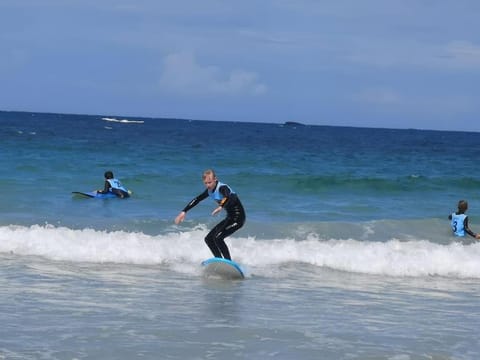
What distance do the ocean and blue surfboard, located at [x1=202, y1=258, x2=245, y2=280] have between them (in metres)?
0.21

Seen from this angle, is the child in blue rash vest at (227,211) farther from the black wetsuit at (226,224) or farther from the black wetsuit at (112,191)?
the black wetsuit at (112,191)

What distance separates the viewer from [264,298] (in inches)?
440

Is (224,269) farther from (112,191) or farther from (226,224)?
(112,191)

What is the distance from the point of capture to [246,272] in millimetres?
13117

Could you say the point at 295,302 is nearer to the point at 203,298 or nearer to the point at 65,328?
the point at 203,298

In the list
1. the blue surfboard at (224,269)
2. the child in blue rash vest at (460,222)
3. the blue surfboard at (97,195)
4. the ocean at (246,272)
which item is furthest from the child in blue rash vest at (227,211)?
the blue surfboard at (97,195)

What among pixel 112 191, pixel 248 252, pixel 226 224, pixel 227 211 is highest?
pixel 112 191

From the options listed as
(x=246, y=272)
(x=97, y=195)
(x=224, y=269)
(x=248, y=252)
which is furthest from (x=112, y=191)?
(x=224, y=269)

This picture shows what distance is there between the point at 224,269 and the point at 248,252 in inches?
104

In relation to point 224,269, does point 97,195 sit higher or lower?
higher

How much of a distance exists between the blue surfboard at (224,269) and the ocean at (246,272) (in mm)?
205

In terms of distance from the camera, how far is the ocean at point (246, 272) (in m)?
8.71

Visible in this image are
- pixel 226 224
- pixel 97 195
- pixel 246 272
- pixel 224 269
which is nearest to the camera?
pixel 224 269

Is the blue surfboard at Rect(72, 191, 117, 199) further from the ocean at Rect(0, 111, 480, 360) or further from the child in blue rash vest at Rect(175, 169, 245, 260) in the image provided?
the child in blue rash vest at Rect(175, 169, 245, 260)
